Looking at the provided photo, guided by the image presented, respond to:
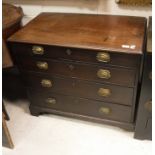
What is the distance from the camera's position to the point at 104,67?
1.36 m

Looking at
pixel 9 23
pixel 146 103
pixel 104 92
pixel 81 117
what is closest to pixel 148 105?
pixel 146 103

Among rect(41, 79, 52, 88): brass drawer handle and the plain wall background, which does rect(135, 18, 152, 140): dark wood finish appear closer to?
the plain wall background

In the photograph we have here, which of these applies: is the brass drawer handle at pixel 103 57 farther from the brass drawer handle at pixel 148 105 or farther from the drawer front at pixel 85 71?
the brass drawer handle at pixel 148 105

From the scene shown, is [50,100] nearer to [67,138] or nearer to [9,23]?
[67,138]

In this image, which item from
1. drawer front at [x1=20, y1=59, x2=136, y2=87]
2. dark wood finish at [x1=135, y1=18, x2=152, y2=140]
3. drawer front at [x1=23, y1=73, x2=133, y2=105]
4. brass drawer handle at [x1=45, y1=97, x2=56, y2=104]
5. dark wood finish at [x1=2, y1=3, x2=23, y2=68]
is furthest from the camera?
brass drawer handle at [x1=45, y1=97, x2=56, y2=104]

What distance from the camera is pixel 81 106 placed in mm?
1665

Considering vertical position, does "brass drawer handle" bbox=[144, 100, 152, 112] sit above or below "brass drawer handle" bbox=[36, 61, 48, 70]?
below

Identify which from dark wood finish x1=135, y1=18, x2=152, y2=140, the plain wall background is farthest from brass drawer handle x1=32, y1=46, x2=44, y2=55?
dark wood finish x1=135, y1=18, x2=152, y2=140

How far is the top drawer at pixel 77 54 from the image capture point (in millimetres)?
1279

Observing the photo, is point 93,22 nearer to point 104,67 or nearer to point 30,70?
point 104,67

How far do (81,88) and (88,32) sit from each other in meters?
0.38

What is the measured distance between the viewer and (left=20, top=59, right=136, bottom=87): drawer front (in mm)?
1359

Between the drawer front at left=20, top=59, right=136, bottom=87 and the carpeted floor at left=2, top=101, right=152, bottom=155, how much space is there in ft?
1.57

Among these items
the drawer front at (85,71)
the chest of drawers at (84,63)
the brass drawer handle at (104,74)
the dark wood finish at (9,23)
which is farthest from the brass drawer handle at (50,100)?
the brass drawer handle at (104,74)
